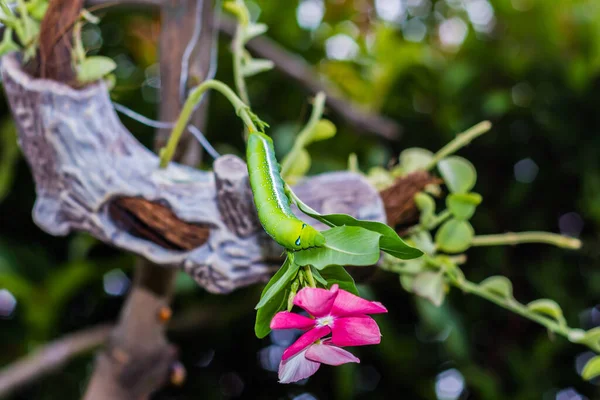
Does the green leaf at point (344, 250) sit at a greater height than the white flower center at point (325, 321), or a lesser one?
greater

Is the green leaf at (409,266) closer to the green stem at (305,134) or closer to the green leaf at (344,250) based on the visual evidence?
the green stem at (305,134)

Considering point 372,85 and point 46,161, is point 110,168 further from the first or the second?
point 372,85

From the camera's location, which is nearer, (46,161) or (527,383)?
(46,161)

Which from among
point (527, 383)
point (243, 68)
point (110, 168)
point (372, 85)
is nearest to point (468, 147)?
point (372, 85)

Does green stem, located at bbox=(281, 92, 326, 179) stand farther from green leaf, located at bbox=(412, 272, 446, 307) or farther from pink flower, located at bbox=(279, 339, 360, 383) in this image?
pink flower, located at bbox=(279, 339, 360, 383)

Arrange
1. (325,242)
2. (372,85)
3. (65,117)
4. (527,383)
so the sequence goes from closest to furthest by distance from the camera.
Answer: (325,242)
(65,117)
(527,383)
(372,85)

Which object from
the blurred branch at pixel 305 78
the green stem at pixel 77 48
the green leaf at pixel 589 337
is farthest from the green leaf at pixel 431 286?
the blurred branch at pixel 305 78
